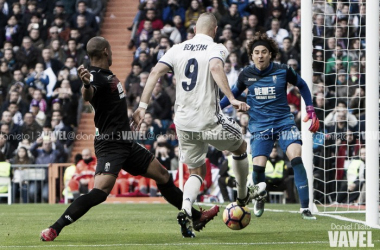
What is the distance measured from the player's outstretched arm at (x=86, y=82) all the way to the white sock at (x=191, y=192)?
57.9 inches

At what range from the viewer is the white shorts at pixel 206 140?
29.6 feet

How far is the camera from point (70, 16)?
24500mm

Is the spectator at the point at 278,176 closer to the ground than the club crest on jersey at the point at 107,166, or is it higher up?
closer to the ground

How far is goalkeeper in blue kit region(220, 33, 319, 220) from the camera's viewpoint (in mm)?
11453

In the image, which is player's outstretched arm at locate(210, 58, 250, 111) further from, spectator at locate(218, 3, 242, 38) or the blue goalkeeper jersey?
spectator at locate(218, 3, 242, 38)

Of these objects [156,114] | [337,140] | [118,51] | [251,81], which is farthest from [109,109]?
[118,51]

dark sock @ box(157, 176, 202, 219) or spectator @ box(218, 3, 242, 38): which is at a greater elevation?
spectator @ box(218, 3, 242, 38)

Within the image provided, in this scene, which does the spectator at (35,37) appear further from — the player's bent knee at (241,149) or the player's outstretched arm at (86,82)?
the player's outstretched arm at (86,82)

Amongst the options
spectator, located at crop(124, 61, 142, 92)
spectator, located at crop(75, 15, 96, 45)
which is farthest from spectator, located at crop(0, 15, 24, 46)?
spectator, located at crop(124, 61, 142, 92)

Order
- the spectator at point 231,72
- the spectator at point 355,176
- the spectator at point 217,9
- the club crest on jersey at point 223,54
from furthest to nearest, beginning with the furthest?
1. the spectator at point 217,9
2. the spectator at point 231,72
3. the spectator at point 355,176
4. the club crest on jersey at point 223,54

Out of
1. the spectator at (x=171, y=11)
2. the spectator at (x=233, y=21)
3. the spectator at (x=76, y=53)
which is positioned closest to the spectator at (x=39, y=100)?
the spectator at (x=76, y=53)

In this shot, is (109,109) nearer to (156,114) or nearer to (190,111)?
(190,111)

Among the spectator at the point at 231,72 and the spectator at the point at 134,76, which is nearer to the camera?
the spectator at the point at 231,72

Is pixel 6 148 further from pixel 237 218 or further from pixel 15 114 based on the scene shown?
pixel 237 218
